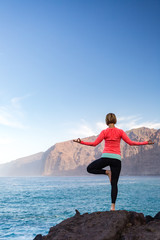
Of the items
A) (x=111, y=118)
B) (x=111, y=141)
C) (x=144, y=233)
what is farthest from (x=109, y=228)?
(x=111, y=118)

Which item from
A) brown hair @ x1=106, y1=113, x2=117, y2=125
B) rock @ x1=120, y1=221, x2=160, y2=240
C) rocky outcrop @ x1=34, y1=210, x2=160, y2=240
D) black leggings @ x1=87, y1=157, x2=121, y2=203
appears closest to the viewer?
rock @ x1=120, y1=221, x2=160, y2=240

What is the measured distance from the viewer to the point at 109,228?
13.3ft

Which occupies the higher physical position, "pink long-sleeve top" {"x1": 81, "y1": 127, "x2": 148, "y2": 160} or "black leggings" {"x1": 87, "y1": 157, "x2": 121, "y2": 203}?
"pink long-sleeve top" {"x1": 81, "y1": 127, "x2": 148, "y2": 160}

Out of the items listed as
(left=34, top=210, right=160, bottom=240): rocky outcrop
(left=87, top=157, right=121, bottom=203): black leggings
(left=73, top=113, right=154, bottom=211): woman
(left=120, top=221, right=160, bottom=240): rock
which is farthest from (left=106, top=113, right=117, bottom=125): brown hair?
(left=120, top=221, right=160, bottom=240): rock

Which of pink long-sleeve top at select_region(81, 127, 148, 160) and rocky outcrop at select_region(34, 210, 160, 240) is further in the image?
pink long-sleeve top at select_region(81, 127, 148, 160)

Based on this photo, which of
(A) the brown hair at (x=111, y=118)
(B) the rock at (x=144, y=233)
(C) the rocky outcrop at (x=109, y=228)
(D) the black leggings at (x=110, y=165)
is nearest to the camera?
(B) the rock at (x=144, y=233)

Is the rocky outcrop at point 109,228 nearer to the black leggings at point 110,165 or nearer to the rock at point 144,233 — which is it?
the rock at point 144,233

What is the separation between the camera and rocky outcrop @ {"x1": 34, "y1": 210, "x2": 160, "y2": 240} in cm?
391

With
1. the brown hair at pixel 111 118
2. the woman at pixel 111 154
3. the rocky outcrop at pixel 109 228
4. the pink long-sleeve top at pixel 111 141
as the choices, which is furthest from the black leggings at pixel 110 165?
the brown hair at pixel 111 118

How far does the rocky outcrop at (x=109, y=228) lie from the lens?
154 inches

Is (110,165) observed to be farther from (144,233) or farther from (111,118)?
(144,233)

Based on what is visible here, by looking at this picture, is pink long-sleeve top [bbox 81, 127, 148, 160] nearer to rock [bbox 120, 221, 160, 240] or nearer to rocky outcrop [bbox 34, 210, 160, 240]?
rocky outcrop [bbox 34, 210, 160, 240]

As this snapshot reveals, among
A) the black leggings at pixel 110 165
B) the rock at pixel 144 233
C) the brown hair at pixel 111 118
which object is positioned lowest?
the rock at pixel 144 233

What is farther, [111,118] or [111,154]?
[111,118]
